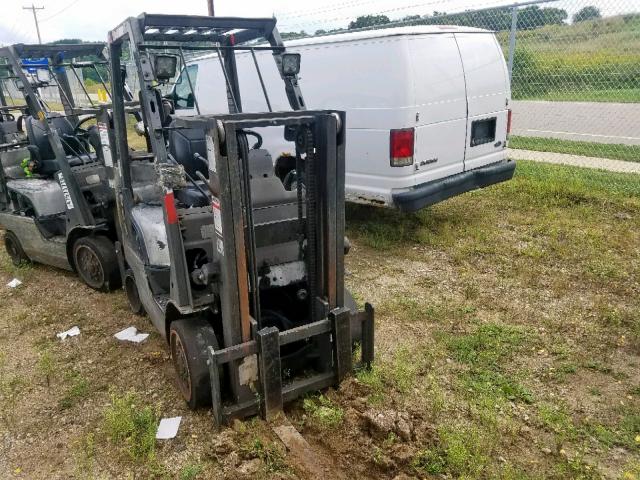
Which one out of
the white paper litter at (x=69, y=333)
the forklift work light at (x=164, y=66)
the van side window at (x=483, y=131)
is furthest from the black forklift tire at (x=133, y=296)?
the van side window at (x=483, y=131)

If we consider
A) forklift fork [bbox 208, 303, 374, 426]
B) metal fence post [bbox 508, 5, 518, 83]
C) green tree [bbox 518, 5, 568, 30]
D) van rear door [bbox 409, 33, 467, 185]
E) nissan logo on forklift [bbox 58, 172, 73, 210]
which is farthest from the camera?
metal fence post [bbox 508, 5, 518, 83]

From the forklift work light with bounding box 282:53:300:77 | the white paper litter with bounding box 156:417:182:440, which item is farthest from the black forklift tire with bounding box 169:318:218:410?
the forklift work light with bounding box 282:53:300:77

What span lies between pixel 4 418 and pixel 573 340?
4.11 metres

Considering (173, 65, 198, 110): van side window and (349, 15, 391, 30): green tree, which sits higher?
(349, 15, 391, 30): green tree

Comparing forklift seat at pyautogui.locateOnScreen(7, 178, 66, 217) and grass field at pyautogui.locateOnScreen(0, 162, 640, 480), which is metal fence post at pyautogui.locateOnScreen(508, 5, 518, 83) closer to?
grass field at pyautogui.locateOnScreen(0, 162, 640, 480)

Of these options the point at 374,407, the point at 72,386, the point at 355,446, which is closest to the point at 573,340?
the point at 374,407

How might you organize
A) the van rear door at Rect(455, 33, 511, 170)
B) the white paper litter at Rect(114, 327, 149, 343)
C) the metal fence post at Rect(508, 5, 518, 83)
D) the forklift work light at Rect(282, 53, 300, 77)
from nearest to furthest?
the forklift work light at Rect(282, 53, 300, 77), the white paper litter at Rect(114, 327, 149, 343), the van rear door at Rect(455, 33, 511, 170), the metal fence post at Rect(508, 5, 518, 83)

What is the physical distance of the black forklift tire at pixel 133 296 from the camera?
468 centimetres

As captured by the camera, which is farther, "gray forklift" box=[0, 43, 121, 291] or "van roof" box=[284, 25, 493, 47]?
"van roof" box=[284, 25, 493, 47]

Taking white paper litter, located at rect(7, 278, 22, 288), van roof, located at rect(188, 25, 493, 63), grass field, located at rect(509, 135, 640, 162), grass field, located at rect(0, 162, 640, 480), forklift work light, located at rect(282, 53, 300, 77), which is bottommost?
white paper litter, located at rect(7, 278, 22, 288)

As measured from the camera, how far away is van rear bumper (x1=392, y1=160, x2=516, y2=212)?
580cm

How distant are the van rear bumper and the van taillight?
338mm

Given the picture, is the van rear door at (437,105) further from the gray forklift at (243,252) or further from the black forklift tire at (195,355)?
the black forklift tire at (195,355)

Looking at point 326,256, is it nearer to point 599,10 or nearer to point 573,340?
point 573,340
